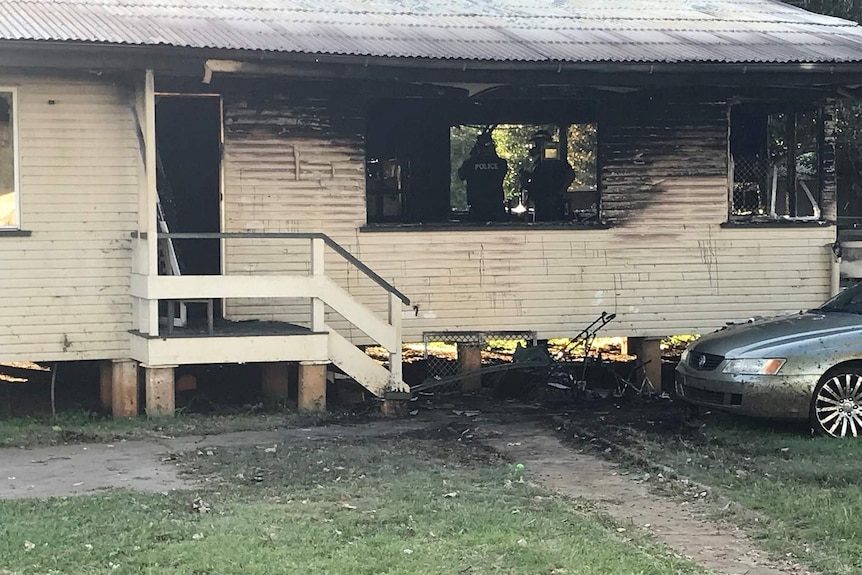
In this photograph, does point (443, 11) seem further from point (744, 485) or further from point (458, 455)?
point (744, 485)

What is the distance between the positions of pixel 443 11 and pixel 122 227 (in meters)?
4.53

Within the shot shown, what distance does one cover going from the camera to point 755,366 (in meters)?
9.71

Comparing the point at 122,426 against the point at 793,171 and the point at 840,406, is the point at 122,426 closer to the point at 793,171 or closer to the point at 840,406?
the point at 840,406

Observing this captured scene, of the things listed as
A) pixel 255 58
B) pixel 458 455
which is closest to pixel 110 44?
pixel 255 58

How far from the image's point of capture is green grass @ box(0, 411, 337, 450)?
10031 mm

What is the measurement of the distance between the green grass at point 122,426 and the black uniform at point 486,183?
15.5ft

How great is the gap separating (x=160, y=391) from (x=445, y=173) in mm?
6536

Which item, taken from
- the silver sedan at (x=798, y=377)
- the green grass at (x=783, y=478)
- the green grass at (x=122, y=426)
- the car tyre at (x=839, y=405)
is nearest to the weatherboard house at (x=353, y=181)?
the green grass at (x=122, y=426)

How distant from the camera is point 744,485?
806 centimetres

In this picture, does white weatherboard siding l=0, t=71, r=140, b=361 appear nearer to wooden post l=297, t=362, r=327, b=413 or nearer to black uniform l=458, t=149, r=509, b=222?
wooden post l=297, t=362, r=327, b=413

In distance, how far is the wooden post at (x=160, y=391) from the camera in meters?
10.9

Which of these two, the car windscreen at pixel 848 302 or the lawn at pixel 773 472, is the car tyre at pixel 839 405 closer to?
the lawn at pixel 773 472

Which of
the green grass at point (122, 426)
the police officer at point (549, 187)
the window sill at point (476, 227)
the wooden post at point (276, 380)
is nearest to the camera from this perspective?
the green grass at point (122, 426)

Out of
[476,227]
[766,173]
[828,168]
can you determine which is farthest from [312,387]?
[828,168]
